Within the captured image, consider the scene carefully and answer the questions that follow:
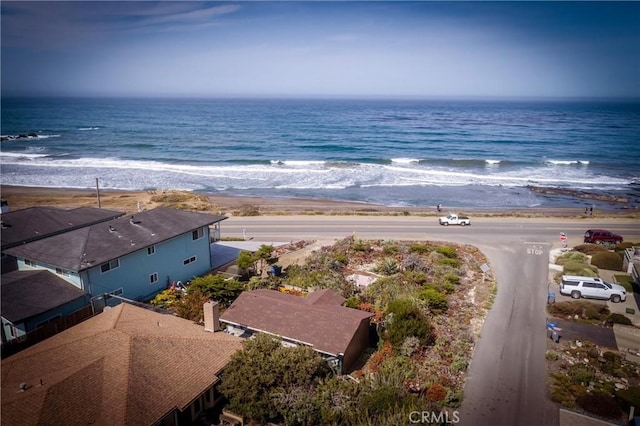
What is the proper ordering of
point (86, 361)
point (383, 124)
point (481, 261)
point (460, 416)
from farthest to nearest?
point (383, 124), point (481, 261), point (460, 416), point (86, 361)

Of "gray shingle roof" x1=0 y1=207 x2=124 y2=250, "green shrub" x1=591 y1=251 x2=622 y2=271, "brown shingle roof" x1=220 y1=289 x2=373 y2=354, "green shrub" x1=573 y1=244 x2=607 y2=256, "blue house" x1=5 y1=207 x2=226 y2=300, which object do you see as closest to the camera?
"brown shingle roof" x1=220 y1=289 x2=373 y2=354

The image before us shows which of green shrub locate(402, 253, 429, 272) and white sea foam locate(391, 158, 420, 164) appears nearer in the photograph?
green shrub locate(402, 253, 429, 272)

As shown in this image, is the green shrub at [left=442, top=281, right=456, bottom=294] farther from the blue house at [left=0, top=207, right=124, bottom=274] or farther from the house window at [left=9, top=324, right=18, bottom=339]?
the blue house at [left=0, top=207, right=124, bottom=274]

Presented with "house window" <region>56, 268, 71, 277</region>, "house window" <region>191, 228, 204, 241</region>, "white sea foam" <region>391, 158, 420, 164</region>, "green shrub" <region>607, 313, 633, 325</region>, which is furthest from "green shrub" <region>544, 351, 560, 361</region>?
"white sea foam" <region>391, 158, 420, 164</region>

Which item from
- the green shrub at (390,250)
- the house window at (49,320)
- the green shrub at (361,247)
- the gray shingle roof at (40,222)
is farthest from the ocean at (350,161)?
the house window at (49,320)

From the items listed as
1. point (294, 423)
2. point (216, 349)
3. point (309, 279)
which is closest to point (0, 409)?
point (216, 349)

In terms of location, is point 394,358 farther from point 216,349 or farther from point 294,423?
point 216,349
